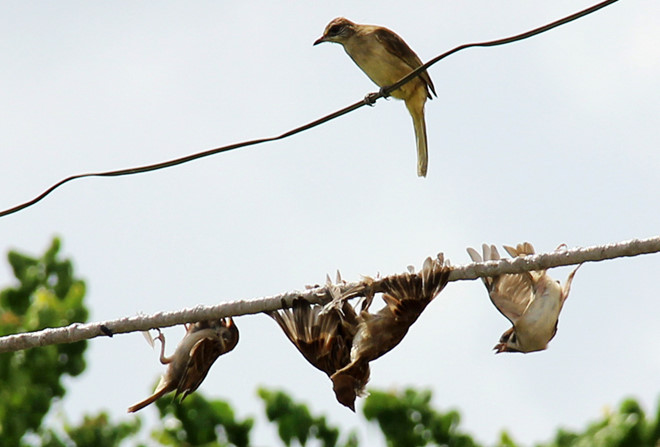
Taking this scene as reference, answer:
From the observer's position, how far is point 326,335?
4355 mm

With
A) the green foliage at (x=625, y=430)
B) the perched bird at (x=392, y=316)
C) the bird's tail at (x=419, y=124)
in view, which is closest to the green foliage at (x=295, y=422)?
the green foliage at (x=625, y=430)

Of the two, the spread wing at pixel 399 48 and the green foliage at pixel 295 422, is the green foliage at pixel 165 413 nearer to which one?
the green foliage at pixel 295 422

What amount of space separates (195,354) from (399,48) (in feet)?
11.7

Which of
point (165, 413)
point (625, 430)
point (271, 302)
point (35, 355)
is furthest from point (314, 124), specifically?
point (35, 355)

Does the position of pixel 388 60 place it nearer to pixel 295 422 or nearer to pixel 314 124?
pixel 314 124

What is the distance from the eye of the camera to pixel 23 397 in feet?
48.4

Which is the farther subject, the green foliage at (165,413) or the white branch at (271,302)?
the green foliage at (165,413)

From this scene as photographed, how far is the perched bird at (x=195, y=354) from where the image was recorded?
454 centimetres

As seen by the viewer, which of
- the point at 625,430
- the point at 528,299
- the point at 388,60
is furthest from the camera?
the point at 625,430

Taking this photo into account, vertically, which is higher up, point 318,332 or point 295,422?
point 318,332

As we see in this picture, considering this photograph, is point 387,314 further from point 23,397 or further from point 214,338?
point 23,397

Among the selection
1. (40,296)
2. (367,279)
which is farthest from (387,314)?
(40,296)

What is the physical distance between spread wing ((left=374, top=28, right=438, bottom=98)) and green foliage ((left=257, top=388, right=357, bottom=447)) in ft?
18.6

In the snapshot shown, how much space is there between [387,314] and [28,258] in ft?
37.6
